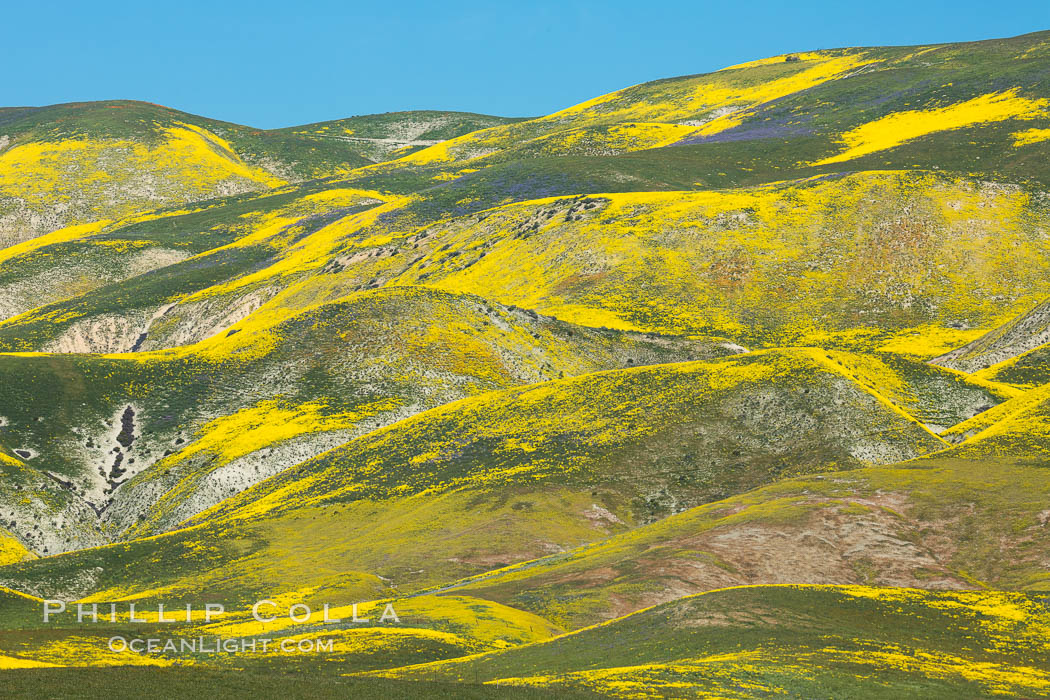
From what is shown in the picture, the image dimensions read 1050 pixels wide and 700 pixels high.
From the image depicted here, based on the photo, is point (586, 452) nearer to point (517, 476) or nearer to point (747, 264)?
point (517, 476)

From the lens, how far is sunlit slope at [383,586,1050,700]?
4184 cm

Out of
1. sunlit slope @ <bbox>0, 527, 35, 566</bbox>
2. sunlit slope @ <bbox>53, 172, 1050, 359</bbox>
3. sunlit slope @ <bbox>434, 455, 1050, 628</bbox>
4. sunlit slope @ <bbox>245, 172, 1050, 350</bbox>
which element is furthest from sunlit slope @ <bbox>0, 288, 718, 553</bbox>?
sunlit slope @ <bbox>434, 455, 1050, 628</bbox>

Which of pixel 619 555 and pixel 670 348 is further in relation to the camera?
pixel 670 348

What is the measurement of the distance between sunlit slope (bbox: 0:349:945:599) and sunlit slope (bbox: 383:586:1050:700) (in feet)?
76.5

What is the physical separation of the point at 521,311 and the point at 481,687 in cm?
9781

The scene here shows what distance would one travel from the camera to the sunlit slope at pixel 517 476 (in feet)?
253

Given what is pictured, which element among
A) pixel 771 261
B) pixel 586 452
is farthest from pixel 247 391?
pixel 771 261

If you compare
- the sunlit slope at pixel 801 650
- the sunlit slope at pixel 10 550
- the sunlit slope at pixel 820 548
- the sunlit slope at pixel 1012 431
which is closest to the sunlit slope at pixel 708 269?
the sunlit slope at pixel 1012 431

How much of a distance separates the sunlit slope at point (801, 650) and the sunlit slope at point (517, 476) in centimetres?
2332

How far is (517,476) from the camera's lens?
8838 cm

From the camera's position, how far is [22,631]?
52500mm

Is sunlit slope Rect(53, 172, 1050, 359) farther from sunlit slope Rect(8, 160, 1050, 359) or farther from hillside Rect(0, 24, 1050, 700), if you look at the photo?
hillside Rect(0, 24, 1050, 700)

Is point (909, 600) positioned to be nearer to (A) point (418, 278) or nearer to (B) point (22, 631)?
(B) point (22, 631)

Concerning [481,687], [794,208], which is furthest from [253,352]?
[481,687]
